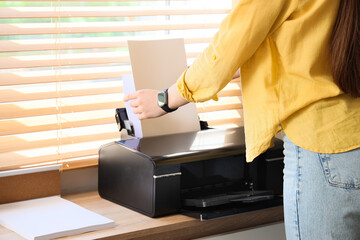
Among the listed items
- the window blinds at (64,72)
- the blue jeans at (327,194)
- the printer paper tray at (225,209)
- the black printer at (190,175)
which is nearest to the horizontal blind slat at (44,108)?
the window blinds at (64,72)

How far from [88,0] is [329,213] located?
119 centimetres

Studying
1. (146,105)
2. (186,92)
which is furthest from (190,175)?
(186,92)

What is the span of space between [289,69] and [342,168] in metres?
0.22

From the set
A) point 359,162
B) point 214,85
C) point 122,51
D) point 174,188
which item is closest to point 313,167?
point 359,162

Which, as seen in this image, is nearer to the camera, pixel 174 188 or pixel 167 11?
pixel 174 188

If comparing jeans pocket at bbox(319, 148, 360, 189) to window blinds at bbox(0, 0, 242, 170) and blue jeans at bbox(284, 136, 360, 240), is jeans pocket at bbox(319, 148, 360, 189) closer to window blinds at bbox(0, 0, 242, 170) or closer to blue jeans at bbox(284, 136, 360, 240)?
blue jeans at bbox(284, 136, 360, 240)

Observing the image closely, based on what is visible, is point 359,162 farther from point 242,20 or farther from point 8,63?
point 8,63

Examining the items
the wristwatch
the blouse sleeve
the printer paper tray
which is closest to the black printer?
the printer paper tray

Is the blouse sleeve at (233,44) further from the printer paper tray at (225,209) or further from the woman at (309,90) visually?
the printer paper tray at (225,209)

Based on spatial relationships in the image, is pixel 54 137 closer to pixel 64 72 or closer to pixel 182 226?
pixel 64 72

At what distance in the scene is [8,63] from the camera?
1.76m

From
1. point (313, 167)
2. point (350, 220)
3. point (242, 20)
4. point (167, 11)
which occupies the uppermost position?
A: point (167, 11)

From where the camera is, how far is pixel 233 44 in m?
1.08

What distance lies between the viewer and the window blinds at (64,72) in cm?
178
